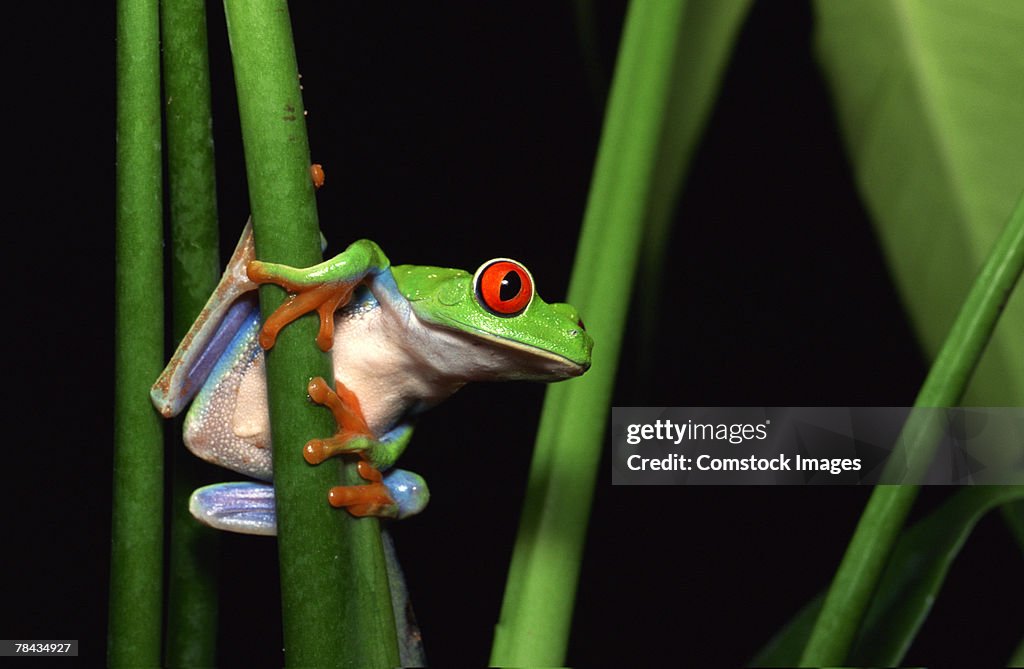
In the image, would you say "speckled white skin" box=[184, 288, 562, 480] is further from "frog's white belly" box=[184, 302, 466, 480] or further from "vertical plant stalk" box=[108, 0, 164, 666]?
"vertical plant stalk" box=[108, 0, 164, 666]

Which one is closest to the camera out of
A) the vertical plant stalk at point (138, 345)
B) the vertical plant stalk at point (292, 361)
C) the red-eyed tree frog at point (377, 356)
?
the vertical plant stalk at point (292, 361)

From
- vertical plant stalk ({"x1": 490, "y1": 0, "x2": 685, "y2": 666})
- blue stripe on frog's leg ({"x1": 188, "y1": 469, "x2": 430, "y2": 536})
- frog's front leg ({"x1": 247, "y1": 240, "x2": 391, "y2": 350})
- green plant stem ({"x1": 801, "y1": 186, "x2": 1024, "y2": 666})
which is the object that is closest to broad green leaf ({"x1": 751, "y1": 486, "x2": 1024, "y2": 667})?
green plant stem ({"x1": 801, "y1": 186, "x2": 1024, "y2": 666})

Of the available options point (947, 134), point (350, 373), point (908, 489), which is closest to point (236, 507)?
point (350, 373)

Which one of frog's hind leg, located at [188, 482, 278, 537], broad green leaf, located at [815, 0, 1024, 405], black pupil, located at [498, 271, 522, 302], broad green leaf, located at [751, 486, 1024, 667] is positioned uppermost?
broad green leaf, located at [815, 0, 1024, 405]

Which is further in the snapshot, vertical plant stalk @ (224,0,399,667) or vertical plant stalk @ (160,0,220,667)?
vertical plant stalk @ (160,0,220,667)

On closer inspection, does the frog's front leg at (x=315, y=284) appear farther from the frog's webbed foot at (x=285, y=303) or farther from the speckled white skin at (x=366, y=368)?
the speckled white skin at (x=366, y=368)

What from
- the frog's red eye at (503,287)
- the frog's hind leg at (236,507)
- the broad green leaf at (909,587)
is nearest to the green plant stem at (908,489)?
the broad green leaf at (909,587)

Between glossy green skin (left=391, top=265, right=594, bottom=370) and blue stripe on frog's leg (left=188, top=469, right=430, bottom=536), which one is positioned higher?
glossy green skin (left=391, top=265, right=594, bottom=370)
